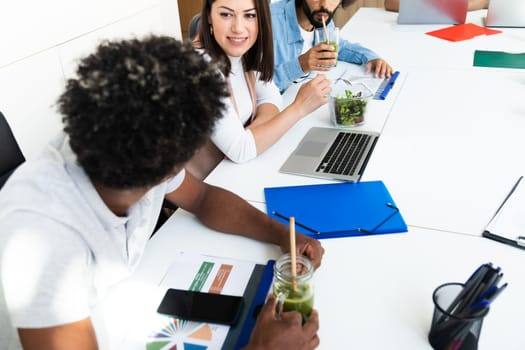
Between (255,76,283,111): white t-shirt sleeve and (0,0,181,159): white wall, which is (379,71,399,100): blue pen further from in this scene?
(0,0,181,159): white wall

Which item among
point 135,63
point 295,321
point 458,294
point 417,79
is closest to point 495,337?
point 458,294

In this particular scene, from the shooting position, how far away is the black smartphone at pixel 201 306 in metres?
0.85

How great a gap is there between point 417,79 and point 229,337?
147 centimetres

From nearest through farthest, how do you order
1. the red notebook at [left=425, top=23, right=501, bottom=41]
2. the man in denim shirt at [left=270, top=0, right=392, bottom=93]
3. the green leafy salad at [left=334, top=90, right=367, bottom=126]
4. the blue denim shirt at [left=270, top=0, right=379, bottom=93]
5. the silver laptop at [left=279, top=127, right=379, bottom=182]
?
the silver laptop at [left=279, top=127, right=379, bottom=182]
the green leafy salad at [left=334, top=90, right=367, bottom=126]
the man in denim shirt at [left=270, top=0, right=392, bottom=93]
the blue denim shirt at [left=270, top=0, right=379, bottom=93]
the red notebook at [left=425, top=23, right=501, bottom=41]

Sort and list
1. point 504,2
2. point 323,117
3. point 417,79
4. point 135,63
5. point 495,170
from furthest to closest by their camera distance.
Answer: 1. point 504,2
2. point 417,79
3. point 323,117
4. point 495,170
5. point 135,63

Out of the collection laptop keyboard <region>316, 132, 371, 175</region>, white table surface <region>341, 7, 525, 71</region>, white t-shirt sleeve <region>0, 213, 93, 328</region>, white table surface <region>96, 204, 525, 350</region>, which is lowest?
white table surface <region>96, 204, 525, 350</region>

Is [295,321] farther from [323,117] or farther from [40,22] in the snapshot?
[40,22]

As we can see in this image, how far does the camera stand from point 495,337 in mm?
793

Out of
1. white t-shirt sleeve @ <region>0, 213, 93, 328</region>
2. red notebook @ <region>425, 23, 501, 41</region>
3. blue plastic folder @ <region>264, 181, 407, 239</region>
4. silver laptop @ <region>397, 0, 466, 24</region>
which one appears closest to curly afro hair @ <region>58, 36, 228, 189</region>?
white t-shirt sleeve @ <region>0, 213, 93, 328</region>

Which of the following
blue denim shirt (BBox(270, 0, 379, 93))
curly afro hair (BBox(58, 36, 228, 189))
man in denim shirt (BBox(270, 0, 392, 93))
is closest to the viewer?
curly afro hair (BBox(58, 36, 228, 189))

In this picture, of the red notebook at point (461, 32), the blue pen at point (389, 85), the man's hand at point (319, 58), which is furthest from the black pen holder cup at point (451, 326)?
the red notebook at point (461, 32)

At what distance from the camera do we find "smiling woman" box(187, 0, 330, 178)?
1492 mm

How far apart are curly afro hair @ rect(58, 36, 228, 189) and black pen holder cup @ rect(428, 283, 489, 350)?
1.54 feet

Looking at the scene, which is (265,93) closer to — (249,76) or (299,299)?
(249,76)
